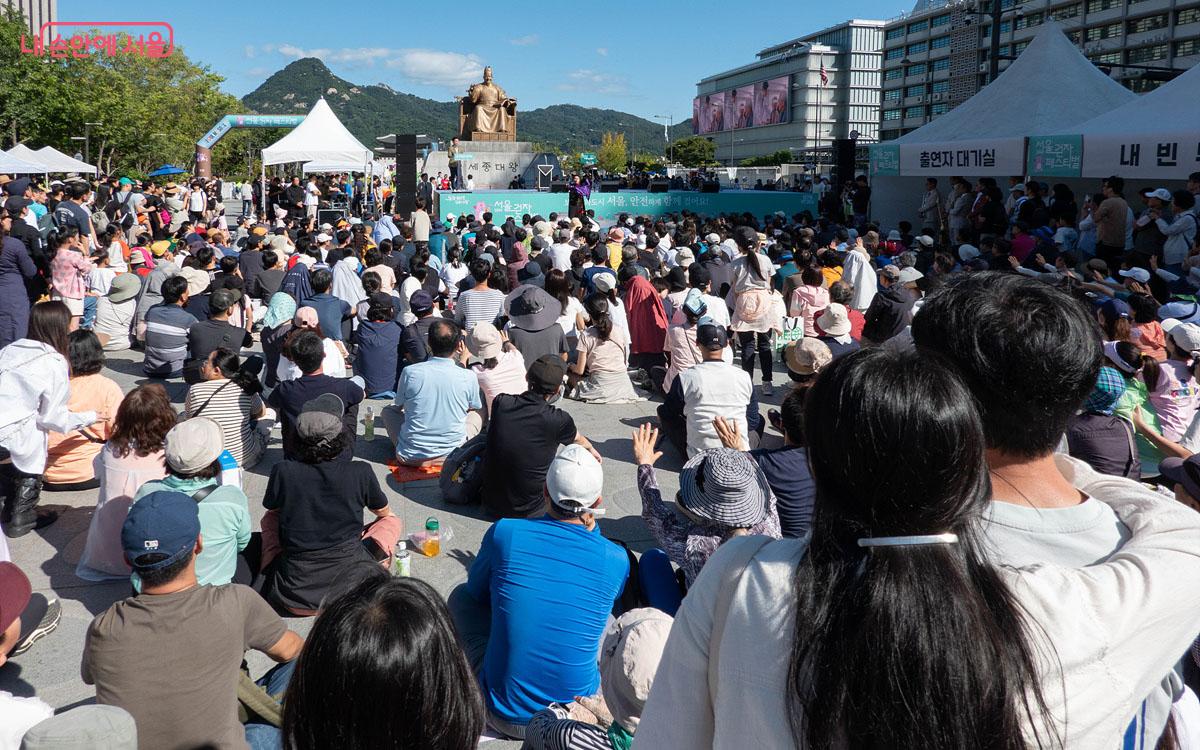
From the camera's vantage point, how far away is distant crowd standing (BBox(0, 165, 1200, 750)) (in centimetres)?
119

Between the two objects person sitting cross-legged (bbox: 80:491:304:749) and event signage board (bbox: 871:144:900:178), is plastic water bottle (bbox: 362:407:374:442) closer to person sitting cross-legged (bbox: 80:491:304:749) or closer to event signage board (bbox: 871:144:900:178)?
person sitting cross-legged (bbox: 80:491:304:749)

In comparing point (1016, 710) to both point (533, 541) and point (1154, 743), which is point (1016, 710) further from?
point (533, 541)

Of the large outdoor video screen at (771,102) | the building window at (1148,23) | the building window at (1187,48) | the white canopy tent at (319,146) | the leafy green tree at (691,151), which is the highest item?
the large outdoor video screen at (771,102)

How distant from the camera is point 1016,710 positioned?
1.17 metres

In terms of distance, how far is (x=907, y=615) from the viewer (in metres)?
1.14

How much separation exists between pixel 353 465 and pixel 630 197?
2076 centimetres

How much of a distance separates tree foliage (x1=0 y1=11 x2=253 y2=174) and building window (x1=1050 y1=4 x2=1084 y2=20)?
70936mm

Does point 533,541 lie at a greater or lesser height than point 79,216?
lesser

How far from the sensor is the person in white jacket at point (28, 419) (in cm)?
529

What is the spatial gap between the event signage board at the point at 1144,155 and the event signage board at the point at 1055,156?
21cm

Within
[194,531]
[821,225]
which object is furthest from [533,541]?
[821,225]

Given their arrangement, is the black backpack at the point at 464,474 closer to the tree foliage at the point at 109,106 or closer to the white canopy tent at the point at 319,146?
the white canopy tent at the point at 319,146

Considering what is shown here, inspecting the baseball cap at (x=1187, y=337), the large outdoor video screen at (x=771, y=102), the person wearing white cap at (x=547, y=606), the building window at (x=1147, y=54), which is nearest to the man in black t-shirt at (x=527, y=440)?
the person wearing white cap at (x=547, y=606)

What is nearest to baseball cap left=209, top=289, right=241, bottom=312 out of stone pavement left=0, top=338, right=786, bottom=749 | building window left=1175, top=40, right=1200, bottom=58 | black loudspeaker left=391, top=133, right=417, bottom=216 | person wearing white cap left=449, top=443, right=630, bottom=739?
stone pavement left=0, top=338, right=786, bottom=749
